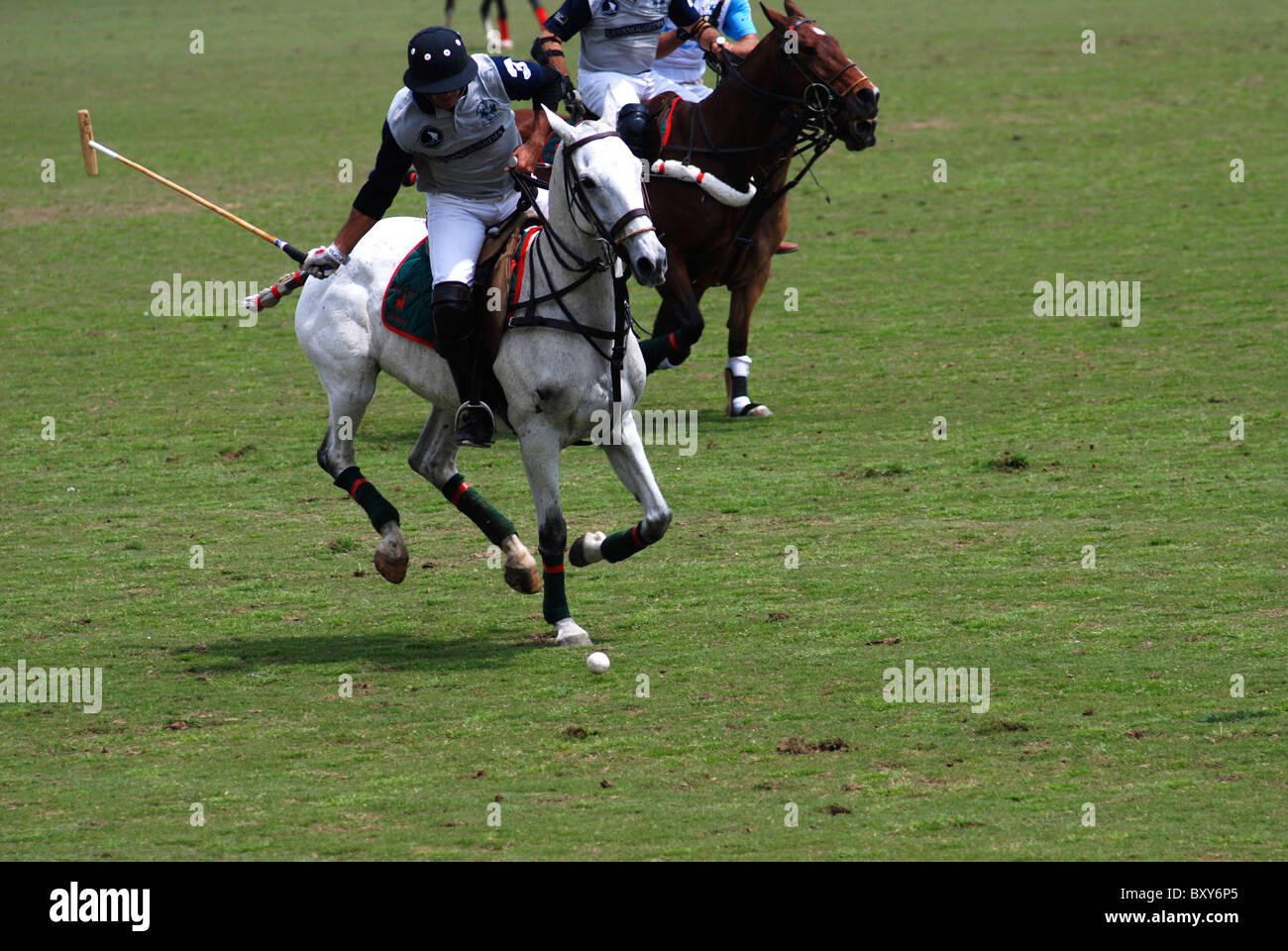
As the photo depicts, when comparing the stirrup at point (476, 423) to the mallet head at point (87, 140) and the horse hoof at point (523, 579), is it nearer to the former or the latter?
the horse hoof at point (523, 579)

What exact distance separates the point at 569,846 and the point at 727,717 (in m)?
1.66

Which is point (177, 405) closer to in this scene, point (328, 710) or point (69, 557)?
point (69, 557)

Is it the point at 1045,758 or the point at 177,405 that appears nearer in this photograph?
the point at 1045,758

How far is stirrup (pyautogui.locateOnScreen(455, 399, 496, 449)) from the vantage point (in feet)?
30.1

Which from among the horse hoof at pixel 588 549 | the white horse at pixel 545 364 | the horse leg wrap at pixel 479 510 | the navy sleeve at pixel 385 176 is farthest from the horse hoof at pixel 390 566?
the navy sleeve at pixel 385 176

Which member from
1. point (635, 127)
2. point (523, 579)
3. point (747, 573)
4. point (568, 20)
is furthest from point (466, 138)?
point (568, 20)

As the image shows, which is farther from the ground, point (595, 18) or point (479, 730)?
point (595, 18)

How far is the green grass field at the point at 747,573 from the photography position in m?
7.10

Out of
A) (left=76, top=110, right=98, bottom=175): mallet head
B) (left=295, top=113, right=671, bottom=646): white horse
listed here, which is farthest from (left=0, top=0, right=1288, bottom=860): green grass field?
(left=76, top=110, right=98, bottom=175): mallet head

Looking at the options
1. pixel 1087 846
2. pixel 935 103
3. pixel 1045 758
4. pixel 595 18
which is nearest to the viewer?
pixel 1087 846

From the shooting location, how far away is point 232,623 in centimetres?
997

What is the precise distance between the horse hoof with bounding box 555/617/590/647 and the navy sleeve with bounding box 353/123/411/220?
7.67ft

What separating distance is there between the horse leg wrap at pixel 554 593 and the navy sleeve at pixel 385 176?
2.05 m

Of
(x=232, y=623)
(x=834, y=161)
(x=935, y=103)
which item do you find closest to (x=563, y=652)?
(x=232, y=623)
